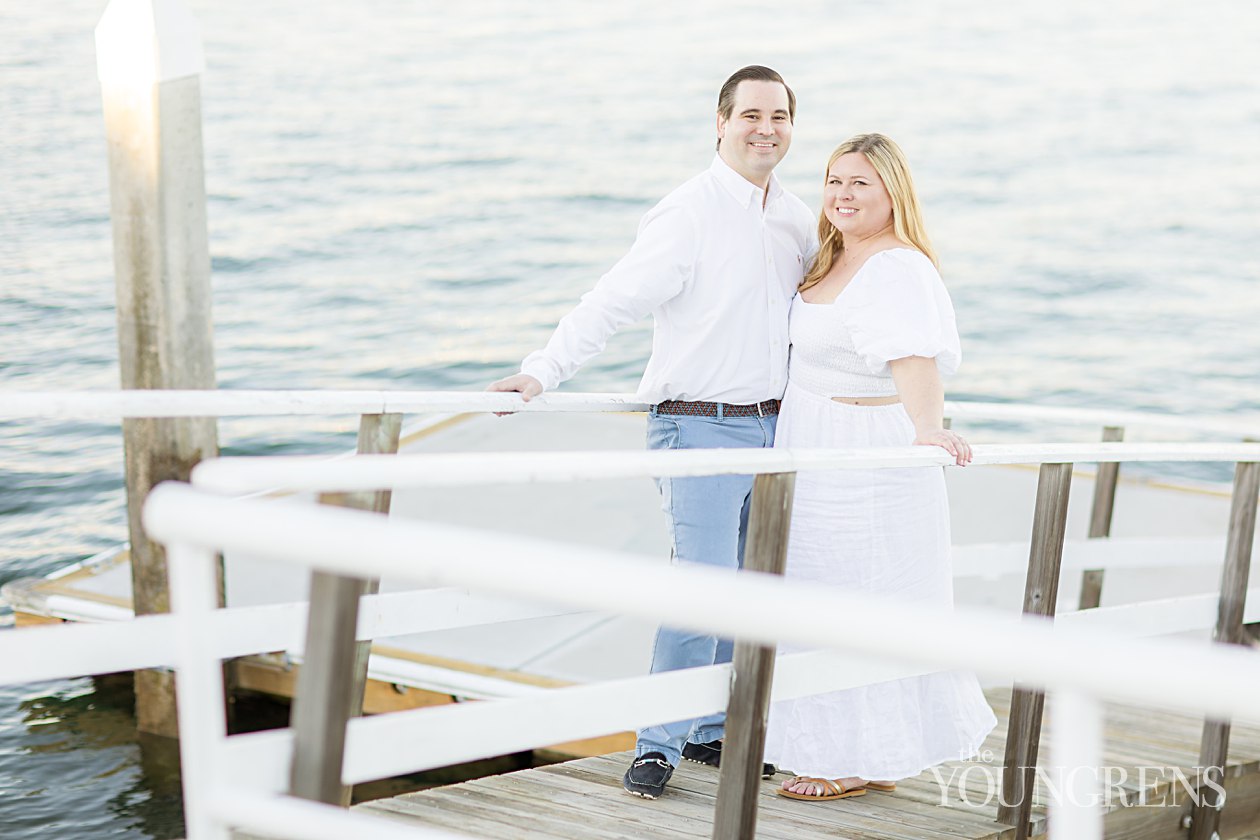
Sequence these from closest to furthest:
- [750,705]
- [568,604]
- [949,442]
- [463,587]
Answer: [568,604], [463,587], [750,705], [949,442]

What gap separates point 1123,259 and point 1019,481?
872 cm

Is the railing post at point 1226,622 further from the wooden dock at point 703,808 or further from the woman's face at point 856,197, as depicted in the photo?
the woman's face at point 856,197

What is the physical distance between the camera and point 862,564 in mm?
2896

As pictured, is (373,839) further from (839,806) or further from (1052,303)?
(1052,303)

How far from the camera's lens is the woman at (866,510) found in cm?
289

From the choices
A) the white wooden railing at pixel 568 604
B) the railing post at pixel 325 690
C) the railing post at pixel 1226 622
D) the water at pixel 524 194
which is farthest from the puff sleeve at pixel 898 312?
the water at pixel 524 194

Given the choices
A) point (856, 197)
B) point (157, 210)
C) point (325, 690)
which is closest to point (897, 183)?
point (856, 197)

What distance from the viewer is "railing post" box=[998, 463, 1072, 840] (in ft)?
9.35

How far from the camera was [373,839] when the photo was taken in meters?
1.24

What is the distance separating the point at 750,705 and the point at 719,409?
861mm

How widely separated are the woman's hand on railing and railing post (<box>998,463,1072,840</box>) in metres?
0.29

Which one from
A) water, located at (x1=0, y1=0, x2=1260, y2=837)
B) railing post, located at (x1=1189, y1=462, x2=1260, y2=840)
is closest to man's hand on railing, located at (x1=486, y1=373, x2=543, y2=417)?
railing post, located at (x1=1189, y1=462, x2=1260, y2=840)

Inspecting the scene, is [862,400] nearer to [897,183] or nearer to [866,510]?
[866,510]

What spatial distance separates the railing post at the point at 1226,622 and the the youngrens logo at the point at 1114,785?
12mm
